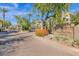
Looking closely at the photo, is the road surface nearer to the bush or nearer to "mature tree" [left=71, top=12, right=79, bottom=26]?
the bush

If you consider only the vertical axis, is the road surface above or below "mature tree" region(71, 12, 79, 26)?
below

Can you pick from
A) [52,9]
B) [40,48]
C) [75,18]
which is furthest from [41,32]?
[75,18]

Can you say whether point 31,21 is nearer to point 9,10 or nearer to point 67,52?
point 9,10

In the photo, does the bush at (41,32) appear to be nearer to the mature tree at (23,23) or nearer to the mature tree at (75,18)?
the mature tree at (23,23)

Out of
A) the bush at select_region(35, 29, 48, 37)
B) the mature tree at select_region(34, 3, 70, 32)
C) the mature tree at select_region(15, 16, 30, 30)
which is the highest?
the mature tree at select_region(34, 3, 70, 32)

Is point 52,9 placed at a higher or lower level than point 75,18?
higher

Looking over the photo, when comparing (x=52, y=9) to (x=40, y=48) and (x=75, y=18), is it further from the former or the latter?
(x=40, y=48)

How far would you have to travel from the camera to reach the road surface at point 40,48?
3992 mm

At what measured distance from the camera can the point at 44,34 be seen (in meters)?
4.07

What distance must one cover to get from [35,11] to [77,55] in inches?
27.6

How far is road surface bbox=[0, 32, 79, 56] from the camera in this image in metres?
3.99

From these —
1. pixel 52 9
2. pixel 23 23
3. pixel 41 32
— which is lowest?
pixel 41 32

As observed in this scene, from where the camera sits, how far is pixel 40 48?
13.1 feet

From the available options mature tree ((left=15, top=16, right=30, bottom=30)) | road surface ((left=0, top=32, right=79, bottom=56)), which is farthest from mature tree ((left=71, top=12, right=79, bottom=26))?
mature tree ((left=15, top=16, right=30, bottom=30))
